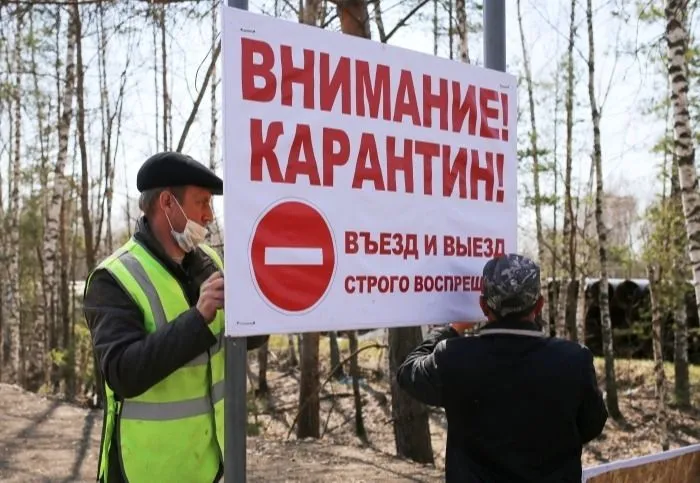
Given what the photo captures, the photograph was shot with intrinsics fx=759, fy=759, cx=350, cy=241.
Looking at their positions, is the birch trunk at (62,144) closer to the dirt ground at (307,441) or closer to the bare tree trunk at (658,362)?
the dirt ground at (307,441)

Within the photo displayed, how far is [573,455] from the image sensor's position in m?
2.39

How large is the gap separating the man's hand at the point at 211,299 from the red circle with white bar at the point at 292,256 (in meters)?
0.11

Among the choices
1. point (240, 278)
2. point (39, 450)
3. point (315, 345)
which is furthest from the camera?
point (315, 345)

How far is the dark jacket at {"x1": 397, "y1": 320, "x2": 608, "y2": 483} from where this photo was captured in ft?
7.51

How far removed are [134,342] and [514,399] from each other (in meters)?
1.14

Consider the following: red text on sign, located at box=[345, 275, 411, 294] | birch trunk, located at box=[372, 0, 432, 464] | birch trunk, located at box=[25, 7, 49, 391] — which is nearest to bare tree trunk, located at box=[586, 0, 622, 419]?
birch trunk, located at box=[372, 0, 432, 464]

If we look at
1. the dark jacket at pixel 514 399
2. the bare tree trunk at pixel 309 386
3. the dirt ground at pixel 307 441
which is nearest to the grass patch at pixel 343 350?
the dirt ground at pixel 307 441

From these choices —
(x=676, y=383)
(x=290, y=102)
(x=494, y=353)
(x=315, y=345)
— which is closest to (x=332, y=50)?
(x=290, y=102)

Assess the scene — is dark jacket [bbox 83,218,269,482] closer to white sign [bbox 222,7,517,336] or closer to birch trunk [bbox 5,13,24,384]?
white sign [bbox 222,7,517,336]

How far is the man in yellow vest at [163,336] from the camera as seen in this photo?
84.7 inches

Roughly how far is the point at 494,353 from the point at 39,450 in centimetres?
718

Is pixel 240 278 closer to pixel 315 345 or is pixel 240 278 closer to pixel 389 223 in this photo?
pixel 389 223

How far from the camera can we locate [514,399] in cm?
229

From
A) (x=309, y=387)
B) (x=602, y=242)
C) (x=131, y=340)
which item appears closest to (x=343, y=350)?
(x=602, y=242)
